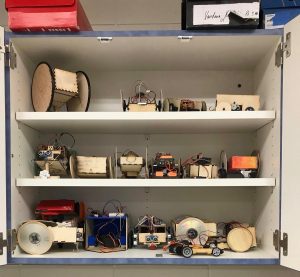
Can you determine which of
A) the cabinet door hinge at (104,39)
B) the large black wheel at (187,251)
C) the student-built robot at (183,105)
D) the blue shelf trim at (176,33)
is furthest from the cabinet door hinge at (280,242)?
the cabinet door hinge at (104,39)

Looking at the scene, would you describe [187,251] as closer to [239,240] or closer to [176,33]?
[239,240]

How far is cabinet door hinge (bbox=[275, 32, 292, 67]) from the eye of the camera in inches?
47.3

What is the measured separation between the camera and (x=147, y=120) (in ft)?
4.28

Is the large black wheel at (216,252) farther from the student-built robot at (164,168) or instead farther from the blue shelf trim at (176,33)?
the blue shelf trim at (176,33)

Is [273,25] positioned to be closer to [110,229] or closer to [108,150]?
[108,150]

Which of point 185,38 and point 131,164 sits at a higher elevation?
point 185,38

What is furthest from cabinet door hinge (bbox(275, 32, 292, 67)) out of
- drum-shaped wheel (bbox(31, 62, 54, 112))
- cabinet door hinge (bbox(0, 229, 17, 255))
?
cabinet door hinge (bbox(0, 229, 17, 255))

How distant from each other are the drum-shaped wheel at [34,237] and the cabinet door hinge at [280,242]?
0.87 meters

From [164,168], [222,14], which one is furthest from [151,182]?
[222,14]

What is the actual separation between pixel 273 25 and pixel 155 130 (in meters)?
0.67

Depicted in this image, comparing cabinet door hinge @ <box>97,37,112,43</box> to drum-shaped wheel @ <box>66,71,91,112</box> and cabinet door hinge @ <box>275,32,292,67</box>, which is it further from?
cabinet door hinge @ <box>275,32,292,67</box>

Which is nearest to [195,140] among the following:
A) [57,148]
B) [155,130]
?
[155,130]

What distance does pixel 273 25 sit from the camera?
133 centimetres

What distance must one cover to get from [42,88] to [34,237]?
0.61m
